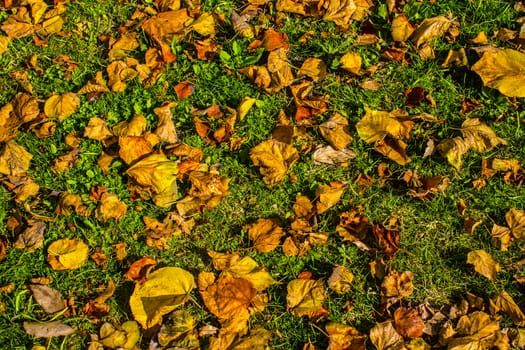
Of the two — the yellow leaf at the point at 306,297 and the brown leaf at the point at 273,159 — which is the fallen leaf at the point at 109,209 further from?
the yellow leaf at the point at 306,297

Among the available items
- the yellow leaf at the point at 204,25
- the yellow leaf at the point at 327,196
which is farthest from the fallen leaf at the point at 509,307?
the yellow leaf at the point at 204,25

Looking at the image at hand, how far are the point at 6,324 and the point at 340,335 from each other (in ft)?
5.61

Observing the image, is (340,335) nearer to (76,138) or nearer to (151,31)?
(76,138)

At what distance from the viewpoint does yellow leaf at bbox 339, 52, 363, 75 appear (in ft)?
11.1

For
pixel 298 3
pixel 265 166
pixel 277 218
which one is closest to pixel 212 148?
pixel 265 166

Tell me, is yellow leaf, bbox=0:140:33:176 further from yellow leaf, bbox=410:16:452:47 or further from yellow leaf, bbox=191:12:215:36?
yellow leaf, bbox=410:16:452:47

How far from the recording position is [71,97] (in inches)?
132

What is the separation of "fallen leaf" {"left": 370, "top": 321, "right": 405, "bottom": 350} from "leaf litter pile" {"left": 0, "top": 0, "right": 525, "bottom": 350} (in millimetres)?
11

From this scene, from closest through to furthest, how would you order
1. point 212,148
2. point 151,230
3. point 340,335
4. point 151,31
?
1. point 340,335
2. point 151,230
3. point 212,148
4. point 151,31

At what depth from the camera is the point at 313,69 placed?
339 cm

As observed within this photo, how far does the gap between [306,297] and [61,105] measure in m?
1.85

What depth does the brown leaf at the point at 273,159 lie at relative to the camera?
3.08 metres

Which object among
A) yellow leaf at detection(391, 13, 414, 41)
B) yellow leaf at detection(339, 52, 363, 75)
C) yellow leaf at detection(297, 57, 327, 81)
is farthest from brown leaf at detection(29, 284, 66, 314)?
yellow leaf at detection(391, 13, 414, 41)

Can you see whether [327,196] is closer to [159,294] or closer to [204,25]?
[159,294]
